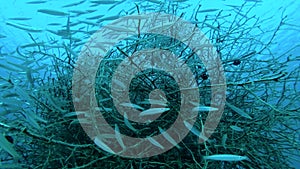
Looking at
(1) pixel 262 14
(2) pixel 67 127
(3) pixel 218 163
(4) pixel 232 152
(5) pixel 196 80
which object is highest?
(1) pixel 262 14

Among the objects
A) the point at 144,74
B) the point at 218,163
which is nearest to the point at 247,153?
the point at 218,163

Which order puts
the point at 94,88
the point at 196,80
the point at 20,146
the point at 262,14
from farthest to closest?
the point at 262,14 < the point at 20,146 < the point at 196,80 < the point at 94,88

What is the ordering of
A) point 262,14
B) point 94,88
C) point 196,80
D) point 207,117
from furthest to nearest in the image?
point 262,14 → point 196,80 → point 207,117 → point 94,88

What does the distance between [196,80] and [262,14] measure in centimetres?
536

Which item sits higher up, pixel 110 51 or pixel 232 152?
pixel 110 51

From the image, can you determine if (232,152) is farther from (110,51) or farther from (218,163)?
Answer: (110,51)

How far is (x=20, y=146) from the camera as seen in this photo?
248cm

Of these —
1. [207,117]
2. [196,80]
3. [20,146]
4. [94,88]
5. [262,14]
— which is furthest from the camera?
[262,14]

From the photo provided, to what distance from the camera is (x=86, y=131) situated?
6.72 feet

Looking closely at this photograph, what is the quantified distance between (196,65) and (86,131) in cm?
107

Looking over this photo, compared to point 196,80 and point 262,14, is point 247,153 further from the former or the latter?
point 262,14

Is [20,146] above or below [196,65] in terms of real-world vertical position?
below

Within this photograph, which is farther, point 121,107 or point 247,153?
point 247,153

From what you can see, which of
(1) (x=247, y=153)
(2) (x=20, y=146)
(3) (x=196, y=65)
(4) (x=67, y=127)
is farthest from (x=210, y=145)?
(2) (x=20, y=146)
